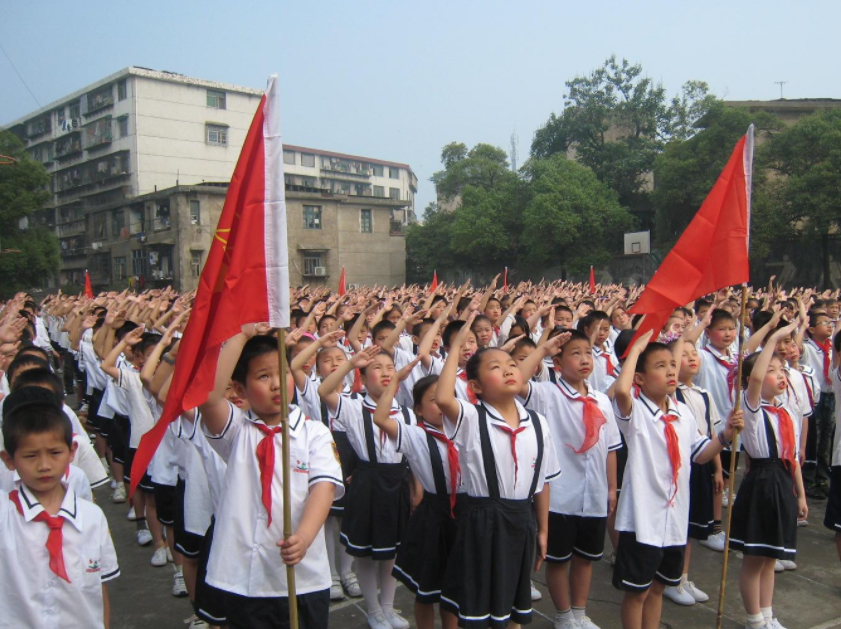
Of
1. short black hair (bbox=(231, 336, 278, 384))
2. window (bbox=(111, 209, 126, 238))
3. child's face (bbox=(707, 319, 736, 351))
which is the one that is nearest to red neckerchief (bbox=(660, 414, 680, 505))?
short black hair (bbox=(231, 336, 278, 384))

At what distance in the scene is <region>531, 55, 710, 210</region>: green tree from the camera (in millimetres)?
34281

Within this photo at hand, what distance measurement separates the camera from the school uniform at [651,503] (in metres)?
3.61

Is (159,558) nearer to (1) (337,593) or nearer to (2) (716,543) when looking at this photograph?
(1) (337,593)

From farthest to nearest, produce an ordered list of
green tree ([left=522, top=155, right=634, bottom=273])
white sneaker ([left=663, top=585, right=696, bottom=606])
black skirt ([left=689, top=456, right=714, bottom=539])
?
green tree ([left=522, top=155, right=634, bottom=273])
black skirt ([left=689, top=456, right=714, bottom=539])
white sneaker ([left=663, top=585, right=696, bottom=606])

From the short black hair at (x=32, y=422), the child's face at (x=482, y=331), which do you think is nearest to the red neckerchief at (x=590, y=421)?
the child's face at (x=482, y=331)

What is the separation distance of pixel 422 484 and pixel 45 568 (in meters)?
1.82

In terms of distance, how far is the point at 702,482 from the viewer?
186 inches

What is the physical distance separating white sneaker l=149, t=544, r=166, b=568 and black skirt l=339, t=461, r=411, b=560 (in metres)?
1.70

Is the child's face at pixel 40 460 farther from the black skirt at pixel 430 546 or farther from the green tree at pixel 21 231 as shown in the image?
the green tree at pixel 21 231

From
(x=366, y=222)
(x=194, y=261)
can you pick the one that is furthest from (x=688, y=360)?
(x=366, y=222)

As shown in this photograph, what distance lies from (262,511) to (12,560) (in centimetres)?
93

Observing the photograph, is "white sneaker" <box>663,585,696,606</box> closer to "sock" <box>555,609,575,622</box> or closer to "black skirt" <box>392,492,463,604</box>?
"sock" <box>555,609,575,622</box>

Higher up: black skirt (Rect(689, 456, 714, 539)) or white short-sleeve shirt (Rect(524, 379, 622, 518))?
white short-sleeve shirt (Rect(524, 379, 622, 518))

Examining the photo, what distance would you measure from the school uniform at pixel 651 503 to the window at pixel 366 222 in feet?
118
